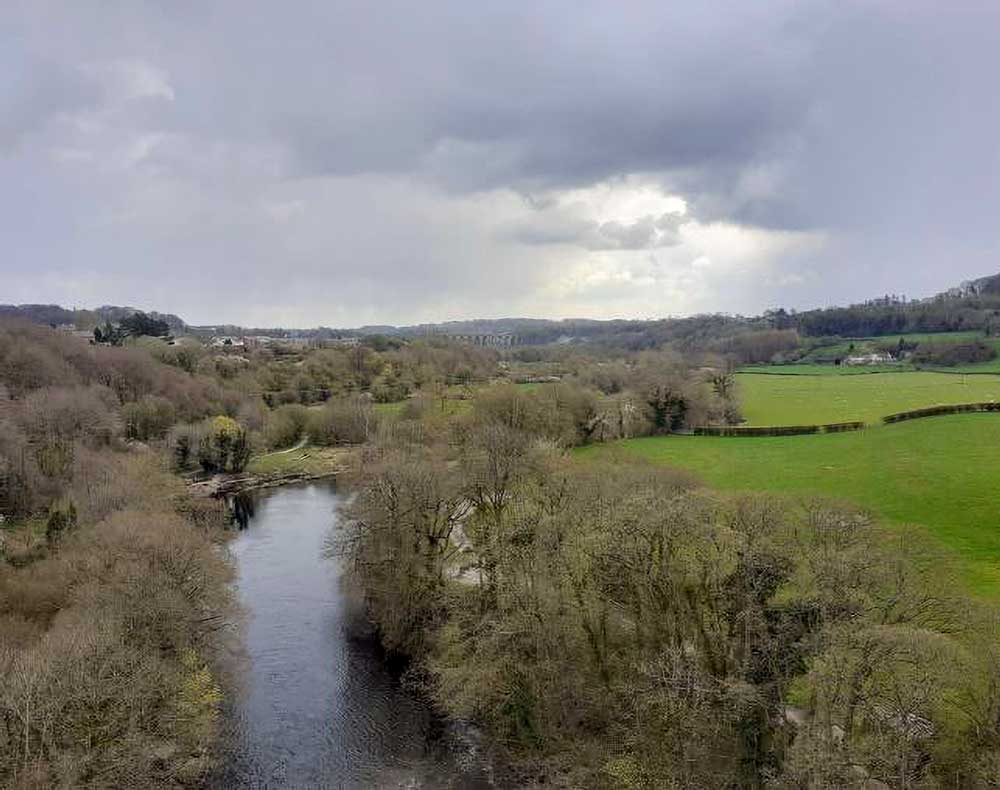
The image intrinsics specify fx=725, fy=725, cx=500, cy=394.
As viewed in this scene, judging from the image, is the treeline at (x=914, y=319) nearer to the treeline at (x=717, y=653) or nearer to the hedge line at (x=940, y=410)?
the hedge line at (x=940, y=410)

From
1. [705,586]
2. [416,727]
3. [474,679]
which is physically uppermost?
[705,586]

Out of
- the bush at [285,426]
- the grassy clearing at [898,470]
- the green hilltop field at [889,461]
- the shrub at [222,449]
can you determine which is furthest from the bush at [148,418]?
the grassy clearing at [898,470]

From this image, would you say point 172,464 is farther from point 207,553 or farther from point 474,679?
point 474,679

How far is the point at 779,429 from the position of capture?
68.7 metres

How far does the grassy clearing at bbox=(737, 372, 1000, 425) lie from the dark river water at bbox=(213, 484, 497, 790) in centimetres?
5153

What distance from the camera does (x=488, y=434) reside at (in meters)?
43.4

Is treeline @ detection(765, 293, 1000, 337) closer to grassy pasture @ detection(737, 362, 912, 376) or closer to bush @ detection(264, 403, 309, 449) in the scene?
grassy pasture @ detection(737, 362, 912, 376)

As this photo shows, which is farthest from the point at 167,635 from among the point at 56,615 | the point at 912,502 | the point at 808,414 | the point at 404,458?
the point at 808,414

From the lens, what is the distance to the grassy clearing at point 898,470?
112 feet

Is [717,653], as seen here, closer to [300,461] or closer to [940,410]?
[940,410]

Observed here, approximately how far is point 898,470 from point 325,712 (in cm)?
3745

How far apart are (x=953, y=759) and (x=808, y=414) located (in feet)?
204

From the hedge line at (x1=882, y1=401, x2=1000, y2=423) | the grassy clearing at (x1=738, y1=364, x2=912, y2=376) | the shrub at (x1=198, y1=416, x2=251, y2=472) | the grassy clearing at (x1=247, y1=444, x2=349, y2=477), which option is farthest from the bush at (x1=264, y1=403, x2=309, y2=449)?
the grassy clearing at (x1=738, y1=364, x2=912, y2=376)

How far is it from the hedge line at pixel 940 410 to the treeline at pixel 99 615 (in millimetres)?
58696
